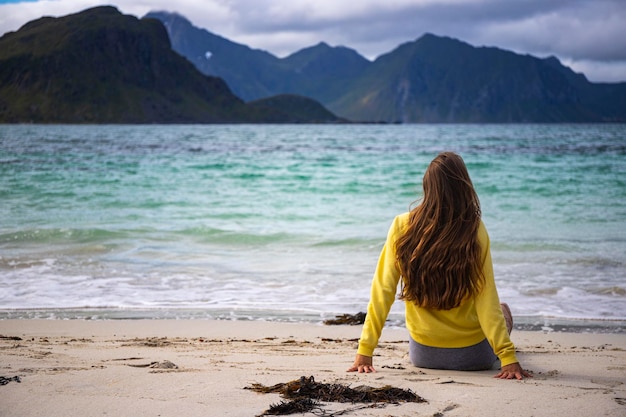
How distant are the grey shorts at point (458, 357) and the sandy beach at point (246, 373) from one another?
8cm

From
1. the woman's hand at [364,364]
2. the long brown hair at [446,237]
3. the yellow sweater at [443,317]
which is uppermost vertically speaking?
the long brown hair at [446,237]

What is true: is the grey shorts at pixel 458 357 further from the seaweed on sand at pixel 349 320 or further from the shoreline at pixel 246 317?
the seaweed on sand at pixel 349 320

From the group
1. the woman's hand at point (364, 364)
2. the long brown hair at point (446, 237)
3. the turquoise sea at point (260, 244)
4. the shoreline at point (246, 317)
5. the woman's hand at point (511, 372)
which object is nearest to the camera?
the long brown hair at point (446, 237)

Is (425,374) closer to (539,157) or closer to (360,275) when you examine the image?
(360,275)

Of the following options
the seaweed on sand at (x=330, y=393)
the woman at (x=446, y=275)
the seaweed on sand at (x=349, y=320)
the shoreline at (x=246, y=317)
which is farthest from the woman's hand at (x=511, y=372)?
the seaweed on sand at (x=349, y=320)

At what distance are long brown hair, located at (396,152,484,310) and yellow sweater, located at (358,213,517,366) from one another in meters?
0.07

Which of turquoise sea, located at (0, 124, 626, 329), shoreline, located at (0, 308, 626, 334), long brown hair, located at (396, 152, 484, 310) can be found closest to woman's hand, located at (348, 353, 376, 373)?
long brown hair, located at (396, 152, 484, 310)

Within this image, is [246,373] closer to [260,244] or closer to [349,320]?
[349,320]

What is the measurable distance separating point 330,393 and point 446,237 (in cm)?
115

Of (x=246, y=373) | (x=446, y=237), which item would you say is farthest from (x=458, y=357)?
(x=246, y=373)

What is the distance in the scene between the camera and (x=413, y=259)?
3.88 m

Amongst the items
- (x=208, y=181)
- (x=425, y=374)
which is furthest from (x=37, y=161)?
(x=425, y=374)

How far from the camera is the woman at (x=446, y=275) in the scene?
3816mm

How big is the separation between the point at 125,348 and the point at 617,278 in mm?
6634
